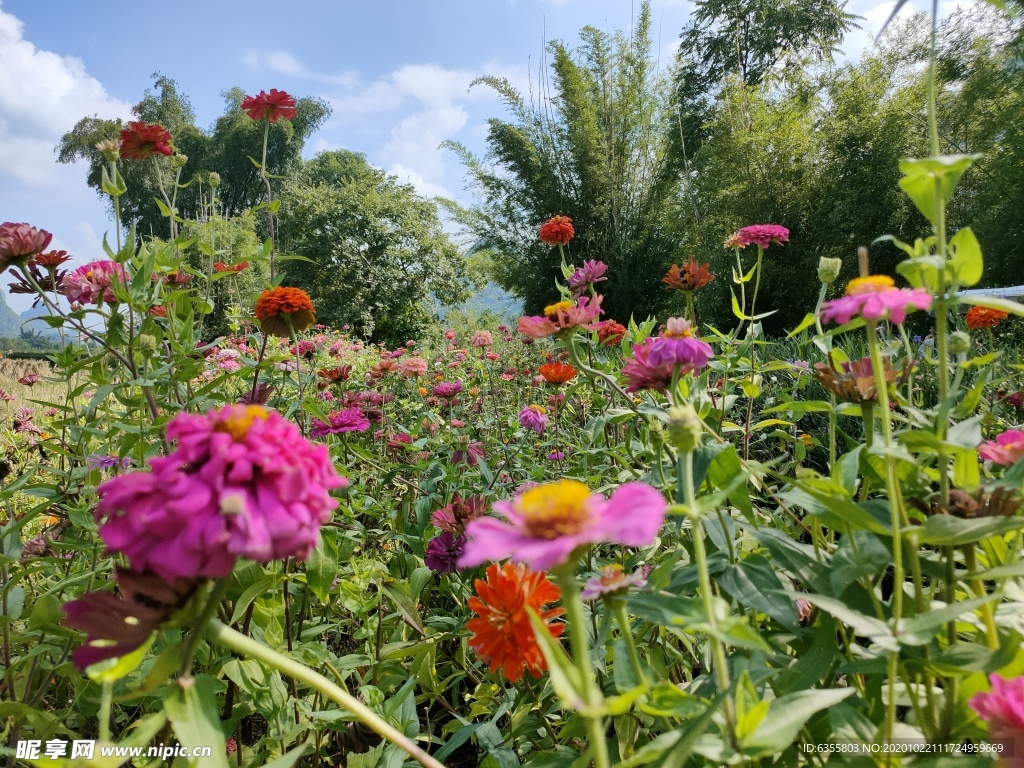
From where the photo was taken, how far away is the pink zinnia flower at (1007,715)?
336mm

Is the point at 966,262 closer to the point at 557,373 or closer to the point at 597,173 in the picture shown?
the point at 557,373

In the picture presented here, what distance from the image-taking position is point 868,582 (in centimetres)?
48

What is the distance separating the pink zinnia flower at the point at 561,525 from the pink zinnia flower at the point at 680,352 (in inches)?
13.7

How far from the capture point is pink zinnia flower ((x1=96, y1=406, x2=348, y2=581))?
→ 0.29 metres

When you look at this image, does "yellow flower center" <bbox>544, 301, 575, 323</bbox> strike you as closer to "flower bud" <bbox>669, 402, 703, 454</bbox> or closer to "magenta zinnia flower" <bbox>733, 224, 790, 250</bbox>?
"flower bud" <bbox>669, 402, 703, 454</bbox>

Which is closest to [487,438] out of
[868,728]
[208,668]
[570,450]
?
[570,450]

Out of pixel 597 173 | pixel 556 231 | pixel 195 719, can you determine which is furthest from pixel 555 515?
pixel 597 173

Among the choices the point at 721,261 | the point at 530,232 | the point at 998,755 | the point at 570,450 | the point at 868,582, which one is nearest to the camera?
the point at 998,755

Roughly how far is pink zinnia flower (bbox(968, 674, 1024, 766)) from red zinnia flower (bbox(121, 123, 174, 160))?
1583 millimetres

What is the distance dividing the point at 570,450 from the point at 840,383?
115 cm

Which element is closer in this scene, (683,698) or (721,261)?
(683,698)

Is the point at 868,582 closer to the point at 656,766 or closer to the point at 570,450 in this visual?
the point at 656,766

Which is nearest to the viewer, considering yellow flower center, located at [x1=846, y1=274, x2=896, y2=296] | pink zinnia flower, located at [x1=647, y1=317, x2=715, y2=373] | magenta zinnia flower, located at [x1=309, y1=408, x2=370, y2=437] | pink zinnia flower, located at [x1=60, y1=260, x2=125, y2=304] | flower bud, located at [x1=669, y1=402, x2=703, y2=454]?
flower bud, located at [x1=669, y1=402, x2=703, y2=454]

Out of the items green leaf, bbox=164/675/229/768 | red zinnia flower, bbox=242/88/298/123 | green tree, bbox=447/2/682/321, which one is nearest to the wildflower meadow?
green leaf, bbox=164/675/229/768
